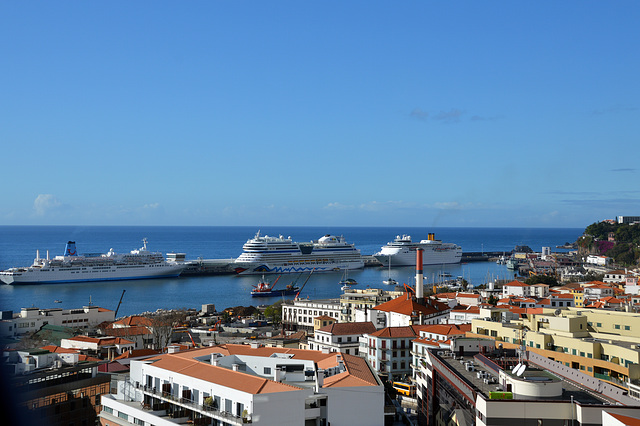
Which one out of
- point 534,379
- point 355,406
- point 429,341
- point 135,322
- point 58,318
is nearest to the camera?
point 534,379

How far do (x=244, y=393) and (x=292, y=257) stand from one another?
3288cm

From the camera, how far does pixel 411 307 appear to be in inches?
495

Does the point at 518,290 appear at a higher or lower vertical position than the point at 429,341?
lower

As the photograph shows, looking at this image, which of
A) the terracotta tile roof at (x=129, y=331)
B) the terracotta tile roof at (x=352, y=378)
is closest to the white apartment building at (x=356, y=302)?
the terracotta tile roof at (x=129, y=331)

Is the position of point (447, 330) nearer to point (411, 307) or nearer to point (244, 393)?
point (411, 307)

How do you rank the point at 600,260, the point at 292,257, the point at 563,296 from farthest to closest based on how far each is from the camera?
the point at 292,257
the point at 600,260
the point at 563,296

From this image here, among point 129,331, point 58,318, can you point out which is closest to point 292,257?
point 58,318

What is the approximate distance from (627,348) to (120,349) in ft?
22.1

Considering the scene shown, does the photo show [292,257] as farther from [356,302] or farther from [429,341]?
[429,341]

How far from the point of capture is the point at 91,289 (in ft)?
91.4

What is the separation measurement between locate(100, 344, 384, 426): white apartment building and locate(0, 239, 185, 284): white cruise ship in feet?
79.8

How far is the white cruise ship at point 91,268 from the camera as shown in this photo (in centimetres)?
2900

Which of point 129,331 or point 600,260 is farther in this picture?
point 600,260

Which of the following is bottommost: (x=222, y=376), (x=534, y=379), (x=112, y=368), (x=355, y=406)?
(x=112, y=368)
